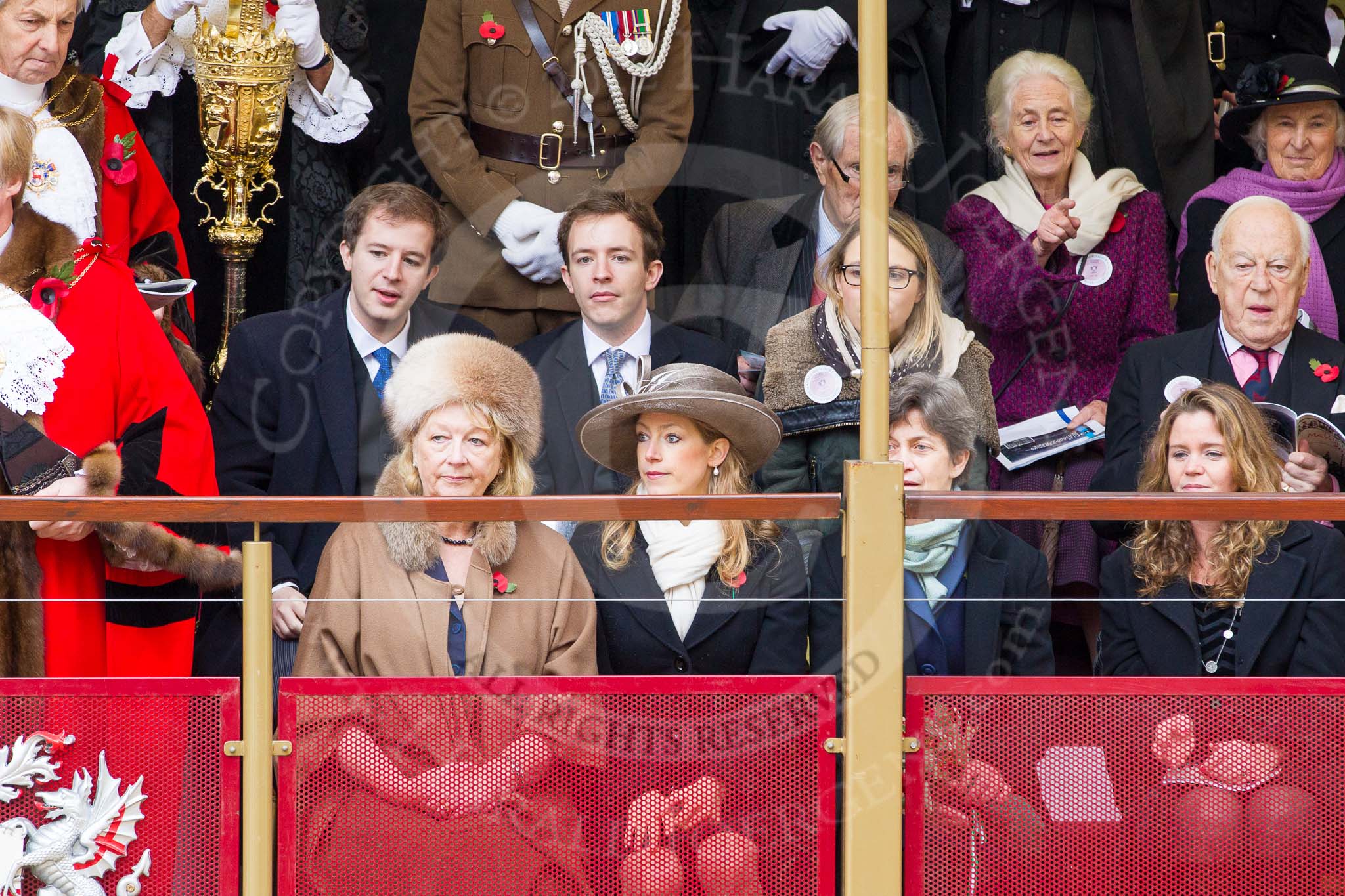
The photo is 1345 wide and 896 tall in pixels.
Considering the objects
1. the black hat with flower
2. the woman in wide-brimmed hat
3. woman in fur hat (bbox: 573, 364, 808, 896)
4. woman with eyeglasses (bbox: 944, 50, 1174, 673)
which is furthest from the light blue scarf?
the black hat with flower

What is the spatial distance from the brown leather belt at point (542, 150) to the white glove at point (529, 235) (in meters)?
0.13

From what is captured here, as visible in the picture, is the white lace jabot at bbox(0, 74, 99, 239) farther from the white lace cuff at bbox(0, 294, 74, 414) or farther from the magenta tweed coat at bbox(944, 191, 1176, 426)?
the magenta tweed coat at bbox(944, 191, 1176, 426)


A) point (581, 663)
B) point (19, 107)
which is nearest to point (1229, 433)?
point (581, 663)

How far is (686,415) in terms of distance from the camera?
4.07 metres

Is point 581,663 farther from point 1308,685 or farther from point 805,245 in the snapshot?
point 805,245

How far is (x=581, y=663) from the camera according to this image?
3631 millimetres

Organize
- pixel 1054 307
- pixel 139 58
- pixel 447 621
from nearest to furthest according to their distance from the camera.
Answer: pixel 447 621 → pixel 1054 307 → pixel 139 58

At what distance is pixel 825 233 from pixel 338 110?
133 centimetres

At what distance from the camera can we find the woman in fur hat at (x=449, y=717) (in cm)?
353

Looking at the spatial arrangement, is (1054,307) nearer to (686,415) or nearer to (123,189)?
(686,415)

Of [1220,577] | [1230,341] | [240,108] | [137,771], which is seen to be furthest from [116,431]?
[1230,341]

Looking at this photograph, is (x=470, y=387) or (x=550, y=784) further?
(x=470, y=387)

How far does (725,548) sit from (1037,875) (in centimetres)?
86

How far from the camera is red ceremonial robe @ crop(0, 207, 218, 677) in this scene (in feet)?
13.5
